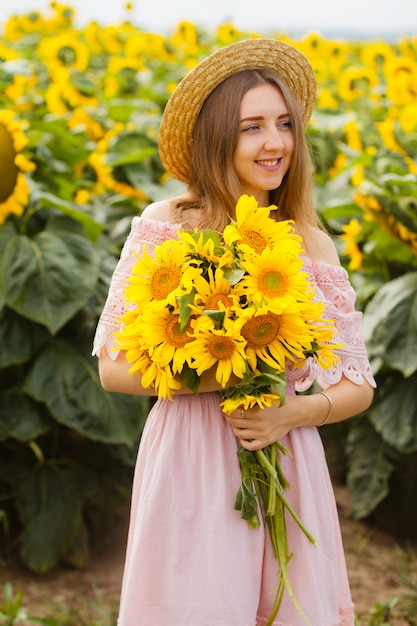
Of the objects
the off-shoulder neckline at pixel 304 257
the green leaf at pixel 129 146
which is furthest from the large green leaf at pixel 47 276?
the off-shoulder neckline at pixel 304 257

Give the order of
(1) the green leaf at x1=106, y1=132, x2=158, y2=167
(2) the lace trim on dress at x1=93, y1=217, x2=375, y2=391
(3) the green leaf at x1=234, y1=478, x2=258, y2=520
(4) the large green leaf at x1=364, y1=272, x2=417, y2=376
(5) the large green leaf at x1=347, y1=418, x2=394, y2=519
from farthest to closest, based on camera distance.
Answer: (1) the green leaf at x1=106, y1=132, x2=158, y2=167
(5) the large green leaf at x1=347, y1=418, x2=394, y2=519
(4) the large green leaf at x1=364, y1=272, x2=417, y2=376
(2) the lace trim on dress at x1=93, y1=217, x2=375, y2=391
(3) the green leaf at x1=234, y1=478, x2=258, y2=520

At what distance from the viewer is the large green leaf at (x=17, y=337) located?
3717mm

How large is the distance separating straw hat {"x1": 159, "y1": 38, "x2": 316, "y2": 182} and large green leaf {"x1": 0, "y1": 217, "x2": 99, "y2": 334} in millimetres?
1319

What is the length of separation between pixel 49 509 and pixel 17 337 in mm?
742

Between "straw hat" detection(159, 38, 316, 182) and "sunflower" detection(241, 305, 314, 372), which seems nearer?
"sunflower" detection(241, 305, 314, 372)

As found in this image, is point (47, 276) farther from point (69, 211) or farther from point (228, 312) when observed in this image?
point (228, 312)

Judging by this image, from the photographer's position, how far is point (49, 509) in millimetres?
3930

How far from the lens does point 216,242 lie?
1912mm

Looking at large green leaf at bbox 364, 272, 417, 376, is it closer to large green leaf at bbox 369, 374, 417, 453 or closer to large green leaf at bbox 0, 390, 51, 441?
large green leaf at bbox 369, 374, 417, 453

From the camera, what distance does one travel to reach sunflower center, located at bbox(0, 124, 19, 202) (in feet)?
12.2

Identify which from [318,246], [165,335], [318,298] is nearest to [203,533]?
[165,335]

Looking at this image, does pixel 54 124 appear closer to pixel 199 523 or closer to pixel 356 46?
pixel 199 523

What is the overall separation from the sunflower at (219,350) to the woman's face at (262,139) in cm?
50

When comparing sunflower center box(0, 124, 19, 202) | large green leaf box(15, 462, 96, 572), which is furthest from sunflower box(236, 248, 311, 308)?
large green leaf box(15, 462, 96, 572)
